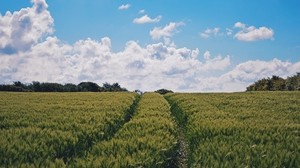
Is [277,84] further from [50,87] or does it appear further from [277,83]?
[50,87]

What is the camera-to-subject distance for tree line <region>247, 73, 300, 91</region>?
73144 millimetres

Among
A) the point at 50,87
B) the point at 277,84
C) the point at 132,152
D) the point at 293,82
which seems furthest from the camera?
the point at 50,87

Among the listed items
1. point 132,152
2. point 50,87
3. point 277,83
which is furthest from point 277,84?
point 132,152

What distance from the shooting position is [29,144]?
32.9 feet

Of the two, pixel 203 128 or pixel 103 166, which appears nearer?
pixel 103 166

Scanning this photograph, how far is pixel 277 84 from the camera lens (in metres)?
82.3

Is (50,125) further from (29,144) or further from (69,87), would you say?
(69,87)

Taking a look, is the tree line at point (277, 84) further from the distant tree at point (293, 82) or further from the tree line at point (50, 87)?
the tree line at point (50, 87)

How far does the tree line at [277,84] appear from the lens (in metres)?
73.1

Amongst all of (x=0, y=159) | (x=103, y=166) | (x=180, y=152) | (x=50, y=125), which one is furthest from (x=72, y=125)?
(x=103, y=166)

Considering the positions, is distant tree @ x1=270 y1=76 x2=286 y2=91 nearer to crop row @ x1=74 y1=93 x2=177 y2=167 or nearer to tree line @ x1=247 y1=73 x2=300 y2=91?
tree line @ x1=247 y1=73 x2=300 y2=91

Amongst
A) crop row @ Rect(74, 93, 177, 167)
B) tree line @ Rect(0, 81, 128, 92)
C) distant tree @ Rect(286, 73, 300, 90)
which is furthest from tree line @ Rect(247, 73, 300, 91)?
crop row @ Rect(74, 93, 177, 167)

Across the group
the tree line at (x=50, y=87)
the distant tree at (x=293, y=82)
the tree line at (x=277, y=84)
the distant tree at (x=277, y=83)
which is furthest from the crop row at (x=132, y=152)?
the tree line at (x=50, y=87)

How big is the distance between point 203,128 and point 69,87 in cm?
9630
